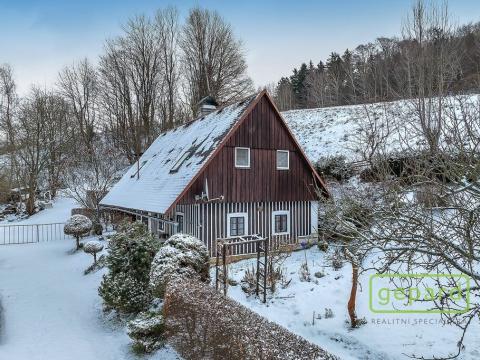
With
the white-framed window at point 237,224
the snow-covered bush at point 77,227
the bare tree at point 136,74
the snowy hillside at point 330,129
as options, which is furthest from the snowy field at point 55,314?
the bare tree at point 136,74

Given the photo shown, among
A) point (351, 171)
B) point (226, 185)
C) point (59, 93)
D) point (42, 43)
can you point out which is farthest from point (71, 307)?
point (59, 93)

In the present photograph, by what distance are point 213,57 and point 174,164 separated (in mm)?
21786

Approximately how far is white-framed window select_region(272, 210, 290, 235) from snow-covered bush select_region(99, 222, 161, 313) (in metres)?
6.51

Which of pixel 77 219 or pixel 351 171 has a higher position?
pixel 351 171

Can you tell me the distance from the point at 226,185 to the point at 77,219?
10227mm

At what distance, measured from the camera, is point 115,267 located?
10.9 meters

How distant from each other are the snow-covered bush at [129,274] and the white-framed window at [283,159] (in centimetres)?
726

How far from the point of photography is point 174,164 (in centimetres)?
1719

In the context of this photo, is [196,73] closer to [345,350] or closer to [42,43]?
[42,43]

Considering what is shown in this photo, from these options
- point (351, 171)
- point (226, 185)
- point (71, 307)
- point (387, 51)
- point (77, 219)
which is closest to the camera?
point (71, 307)

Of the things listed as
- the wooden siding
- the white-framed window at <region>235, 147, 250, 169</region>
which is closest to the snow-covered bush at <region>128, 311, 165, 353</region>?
the wooden siding

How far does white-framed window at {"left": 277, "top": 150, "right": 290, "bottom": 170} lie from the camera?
16500mm

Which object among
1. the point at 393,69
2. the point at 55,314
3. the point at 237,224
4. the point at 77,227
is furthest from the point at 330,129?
the point at 55,314

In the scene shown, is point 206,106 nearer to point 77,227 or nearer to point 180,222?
point 180,222
